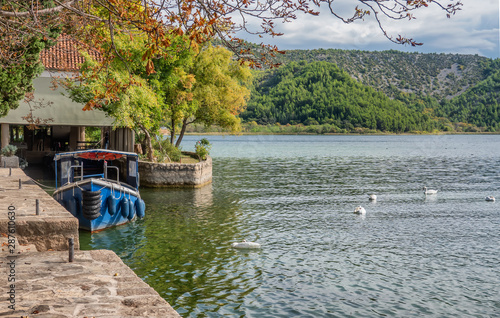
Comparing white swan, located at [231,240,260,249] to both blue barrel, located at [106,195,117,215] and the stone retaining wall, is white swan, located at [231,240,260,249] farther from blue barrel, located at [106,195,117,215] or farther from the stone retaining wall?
the stone retaining wall

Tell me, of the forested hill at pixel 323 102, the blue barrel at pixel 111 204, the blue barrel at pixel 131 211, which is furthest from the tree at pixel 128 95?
the forested hill at pixel 323 102

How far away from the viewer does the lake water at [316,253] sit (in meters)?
9.52

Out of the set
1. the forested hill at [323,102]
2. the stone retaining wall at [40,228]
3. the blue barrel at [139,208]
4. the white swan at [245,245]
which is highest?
the forested hill at [323,102]

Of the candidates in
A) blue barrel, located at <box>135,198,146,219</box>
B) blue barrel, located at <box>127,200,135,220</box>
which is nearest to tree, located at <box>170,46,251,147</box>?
blue barrel, located at <box>135,198,146,219</box>

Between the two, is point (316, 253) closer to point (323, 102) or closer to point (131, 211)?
point (131, 211)

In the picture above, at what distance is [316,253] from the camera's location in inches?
526

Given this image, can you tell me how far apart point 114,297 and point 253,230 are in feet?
36.3

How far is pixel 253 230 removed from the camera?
16469 mm

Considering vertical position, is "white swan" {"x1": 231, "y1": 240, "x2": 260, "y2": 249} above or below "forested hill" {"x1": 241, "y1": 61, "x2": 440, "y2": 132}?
below

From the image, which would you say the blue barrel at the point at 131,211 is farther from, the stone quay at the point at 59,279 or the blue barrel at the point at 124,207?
the stone quay at the point at 59,279

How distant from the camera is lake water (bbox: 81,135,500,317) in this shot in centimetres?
952

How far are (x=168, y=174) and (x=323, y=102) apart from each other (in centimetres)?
12495

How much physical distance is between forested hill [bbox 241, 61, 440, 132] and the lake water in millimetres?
115980

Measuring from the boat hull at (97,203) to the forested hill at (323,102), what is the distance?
12144cm
